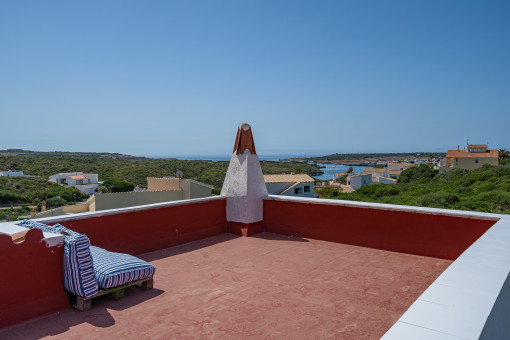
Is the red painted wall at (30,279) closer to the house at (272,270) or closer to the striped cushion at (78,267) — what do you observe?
the house at (272,270)

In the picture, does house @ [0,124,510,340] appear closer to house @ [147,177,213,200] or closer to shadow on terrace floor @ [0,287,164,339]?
shadow on terrace floor @ [0,287,164,339]

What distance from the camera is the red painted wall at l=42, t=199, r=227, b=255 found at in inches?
219

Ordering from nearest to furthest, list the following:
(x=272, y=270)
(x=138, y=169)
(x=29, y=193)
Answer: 1. (x=272, y=270)
2. (x=29, y=193)
3. (x=138, y=169)

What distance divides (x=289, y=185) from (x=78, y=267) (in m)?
33.6

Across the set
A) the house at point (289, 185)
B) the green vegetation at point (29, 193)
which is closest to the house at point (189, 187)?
the house at point (289, 185)

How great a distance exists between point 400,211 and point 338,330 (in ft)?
9.84

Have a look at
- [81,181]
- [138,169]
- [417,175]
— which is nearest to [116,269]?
[81,181]

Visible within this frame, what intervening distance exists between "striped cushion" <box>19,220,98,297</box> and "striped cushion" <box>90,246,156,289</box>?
134 mm

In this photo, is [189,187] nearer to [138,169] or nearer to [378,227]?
[378,227]

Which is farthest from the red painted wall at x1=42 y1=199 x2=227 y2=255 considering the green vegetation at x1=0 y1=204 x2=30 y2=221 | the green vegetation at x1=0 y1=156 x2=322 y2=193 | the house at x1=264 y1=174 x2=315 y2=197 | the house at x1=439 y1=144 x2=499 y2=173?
the house at x1=439 y1=144 x2=499 y2=173

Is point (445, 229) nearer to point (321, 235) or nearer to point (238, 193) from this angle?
point (321, 235)

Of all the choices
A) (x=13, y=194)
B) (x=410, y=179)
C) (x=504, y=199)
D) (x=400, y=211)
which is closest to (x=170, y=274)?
(x=400, y=211)

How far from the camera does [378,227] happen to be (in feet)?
20.5

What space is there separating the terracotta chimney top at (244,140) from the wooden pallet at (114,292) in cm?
361
